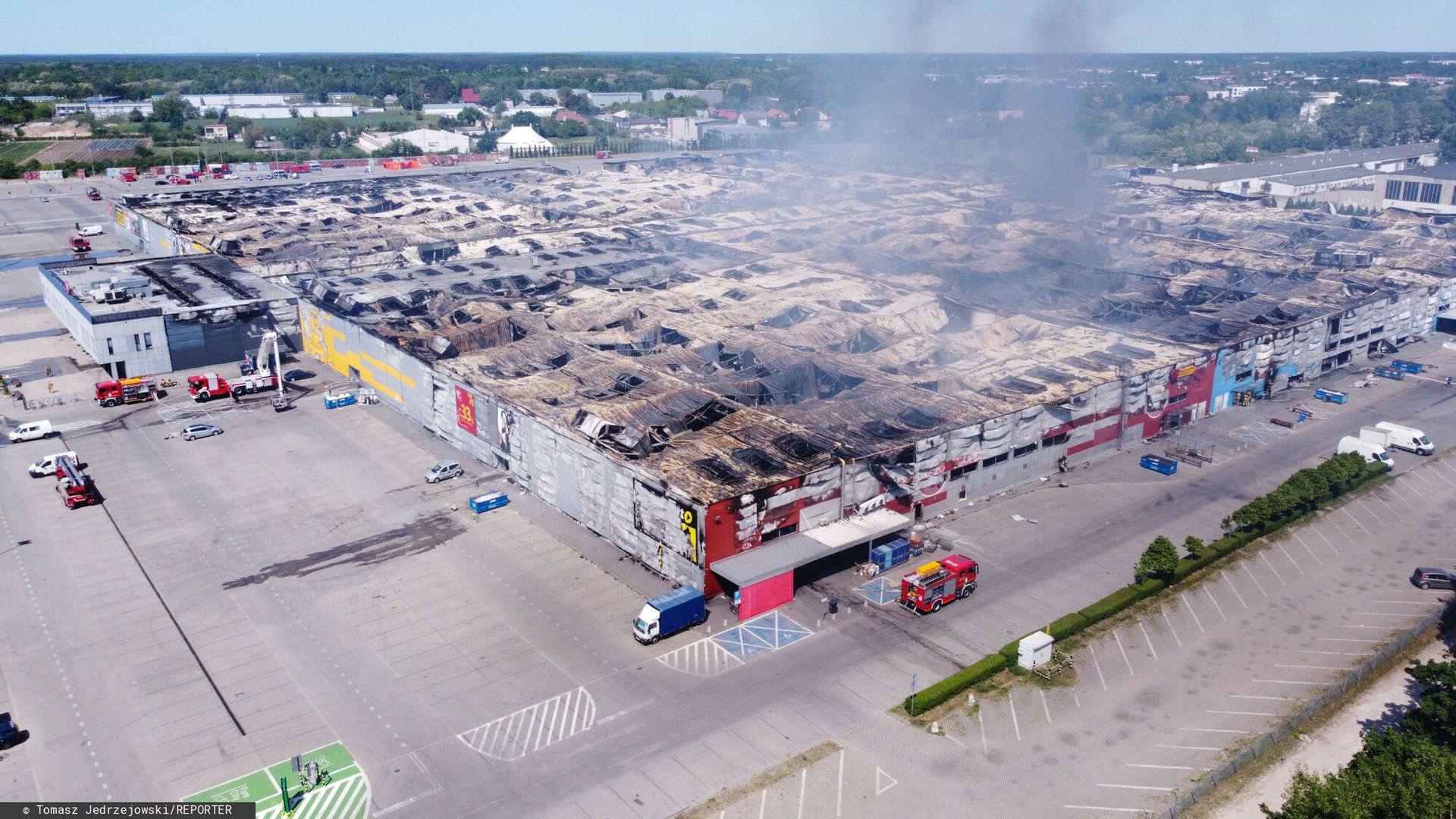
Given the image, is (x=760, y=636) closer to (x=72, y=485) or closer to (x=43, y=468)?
(x=72, y=485)

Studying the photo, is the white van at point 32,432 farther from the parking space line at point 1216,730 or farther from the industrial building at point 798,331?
the parking space line at point 1216,730

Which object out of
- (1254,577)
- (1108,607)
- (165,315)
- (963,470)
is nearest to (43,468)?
(165,315)

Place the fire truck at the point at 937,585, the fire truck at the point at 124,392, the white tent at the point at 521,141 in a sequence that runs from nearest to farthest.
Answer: the fire truck at the point at 937,585 < the fire truck at the point at 124,392 < the white tent at the point at 521,141

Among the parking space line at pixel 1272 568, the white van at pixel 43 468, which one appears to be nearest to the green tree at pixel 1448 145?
the parking space line at pixel 1272 568

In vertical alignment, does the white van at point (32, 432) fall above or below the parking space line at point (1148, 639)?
above

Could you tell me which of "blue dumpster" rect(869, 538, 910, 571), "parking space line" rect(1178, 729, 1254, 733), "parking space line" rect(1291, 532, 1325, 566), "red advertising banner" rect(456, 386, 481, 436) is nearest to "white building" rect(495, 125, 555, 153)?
"red advertising banner" rect(456, 386, 481, 436)
